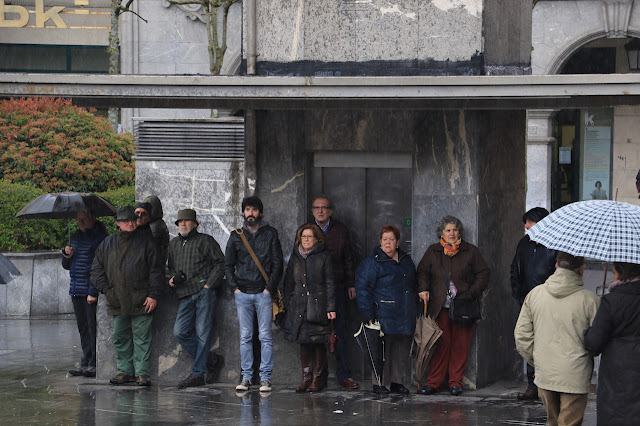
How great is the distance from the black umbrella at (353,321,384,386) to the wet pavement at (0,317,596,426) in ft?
0.88

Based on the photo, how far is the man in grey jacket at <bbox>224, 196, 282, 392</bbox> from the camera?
10195mm

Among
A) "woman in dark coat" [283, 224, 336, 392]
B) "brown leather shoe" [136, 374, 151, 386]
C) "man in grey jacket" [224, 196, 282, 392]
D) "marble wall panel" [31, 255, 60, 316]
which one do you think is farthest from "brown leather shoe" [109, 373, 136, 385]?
"marble wall panel" [31, 255, 60, 316]

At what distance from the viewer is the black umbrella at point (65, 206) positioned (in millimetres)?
11156

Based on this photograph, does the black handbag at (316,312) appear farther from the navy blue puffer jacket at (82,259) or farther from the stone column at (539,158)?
the stone column at (539,158)

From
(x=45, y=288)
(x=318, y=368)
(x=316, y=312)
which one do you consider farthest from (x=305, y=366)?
(x=45, y=288)

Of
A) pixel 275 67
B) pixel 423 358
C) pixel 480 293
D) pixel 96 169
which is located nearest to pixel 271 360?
pixel 423 358

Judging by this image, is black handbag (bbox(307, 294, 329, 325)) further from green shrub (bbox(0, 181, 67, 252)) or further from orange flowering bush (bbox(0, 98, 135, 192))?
orange flowering bush (bbox(0, 98, 135, 192))

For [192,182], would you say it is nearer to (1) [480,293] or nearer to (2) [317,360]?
(2) [317,360]

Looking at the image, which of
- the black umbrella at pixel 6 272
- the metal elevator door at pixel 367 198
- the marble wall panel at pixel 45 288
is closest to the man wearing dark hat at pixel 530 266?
the metal elevator door at pixel 367 198

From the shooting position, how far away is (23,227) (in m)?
16.1

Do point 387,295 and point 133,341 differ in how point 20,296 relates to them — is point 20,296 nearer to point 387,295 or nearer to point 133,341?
point 133,341

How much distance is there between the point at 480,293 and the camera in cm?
1003

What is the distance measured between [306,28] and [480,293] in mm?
3047

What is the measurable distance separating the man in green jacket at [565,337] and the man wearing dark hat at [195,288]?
4.24 m
